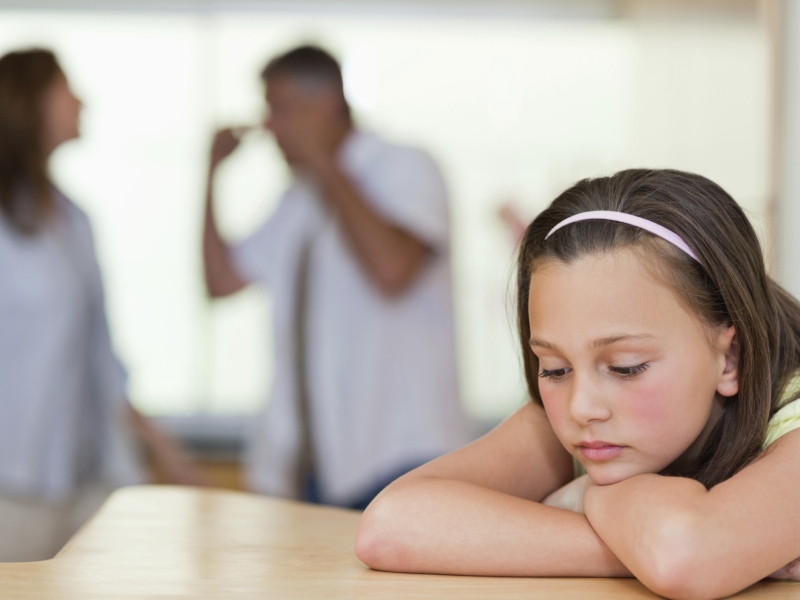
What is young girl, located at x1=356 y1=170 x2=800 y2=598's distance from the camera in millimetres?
735

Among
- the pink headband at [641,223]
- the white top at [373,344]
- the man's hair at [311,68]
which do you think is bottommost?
the white top at [373,344]

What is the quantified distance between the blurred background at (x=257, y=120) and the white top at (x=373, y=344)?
1184mm

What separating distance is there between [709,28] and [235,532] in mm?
2183

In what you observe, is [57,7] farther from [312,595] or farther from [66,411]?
[312,595]

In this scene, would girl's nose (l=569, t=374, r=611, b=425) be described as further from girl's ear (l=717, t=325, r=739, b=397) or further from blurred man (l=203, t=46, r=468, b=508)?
blurred man (l=203, t=46, r=468, b=508)

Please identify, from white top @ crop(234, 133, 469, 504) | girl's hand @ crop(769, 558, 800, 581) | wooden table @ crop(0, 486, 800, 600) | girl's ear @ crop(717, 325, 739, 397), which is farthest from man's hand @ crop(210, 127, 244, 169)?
girl's hand @ crop(769, 558, 800, 581)

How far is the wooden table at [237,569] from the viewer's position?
2.33ft

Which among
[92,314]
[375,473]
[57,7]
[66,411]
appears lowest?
[375,473]

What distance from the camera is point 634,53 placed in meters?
3.40

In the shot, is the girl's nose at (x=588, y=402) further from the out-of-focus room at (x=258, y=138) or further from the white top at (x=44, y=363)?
the out-of-focus room at (x=258, y=138)

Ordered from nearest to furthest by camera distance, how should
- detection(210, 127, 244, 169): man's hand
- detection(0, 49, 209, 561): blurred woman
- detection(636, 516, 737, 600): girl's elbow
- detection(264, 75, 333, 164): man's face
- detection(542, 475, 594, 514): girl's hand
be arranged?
detection(636, 516, 737, 600): girl's elbow < detection(542, 475, 594, 514): girl's hand < detection(0, 49, 209, 561): blurred woman < detection(264, 75, 333, 164): man's face < detection(210, 127, 244, 169): man's hand

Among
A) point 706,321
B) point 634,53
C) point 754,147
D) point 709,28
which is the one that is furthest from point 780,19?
point 634,53

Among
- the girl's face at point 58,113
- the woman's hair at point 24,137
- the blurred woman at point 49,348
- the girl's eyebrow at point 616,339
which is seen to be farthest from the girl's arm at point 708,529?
the girl's face at point 58,113

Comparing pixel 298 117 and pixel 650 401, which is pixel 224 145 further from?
pixel 650 401
